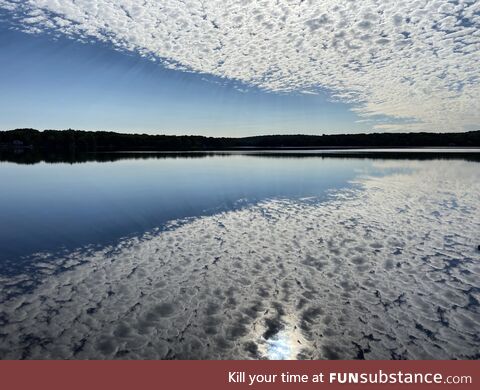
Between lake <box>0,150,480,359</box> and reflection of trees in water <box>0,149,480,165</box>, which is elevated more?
reflection of trees in water <box>0,149,480,165</box>

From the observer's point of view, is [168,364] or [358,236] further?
[358,236]

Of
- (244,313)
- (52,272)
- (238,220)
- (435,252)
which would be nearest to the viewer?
(244,313)

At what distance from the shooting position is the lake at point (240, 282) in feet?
32.2

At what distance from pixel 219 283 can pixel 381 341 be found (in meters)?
6.55

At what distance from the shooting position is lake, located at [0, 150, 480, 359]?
9.83 metres

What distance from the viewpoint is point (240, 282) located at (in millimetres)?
14195

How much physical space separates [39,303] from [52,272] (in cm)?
316

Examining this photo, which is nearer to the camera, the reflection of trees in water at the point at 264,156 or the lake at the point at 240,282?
the lake at the point at 240,282

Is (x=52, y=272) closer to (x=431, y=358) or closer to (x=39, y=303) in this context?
(x=39, y=303)

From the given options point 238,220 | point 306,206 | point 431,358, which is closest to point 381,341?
point 431,358

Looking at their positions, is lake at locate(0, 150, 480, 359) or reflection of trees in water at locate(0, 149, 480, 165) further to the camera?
reflection of trees in water at locate(0, 149, 480, 165)

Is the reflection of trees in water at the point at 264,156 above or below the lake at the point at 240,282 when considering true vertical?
above

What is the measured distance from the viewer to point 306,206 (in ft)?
98.7

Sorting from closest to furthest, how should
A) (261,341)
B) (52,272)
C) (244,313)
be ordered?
(261,341), (244,313), (52,272)
